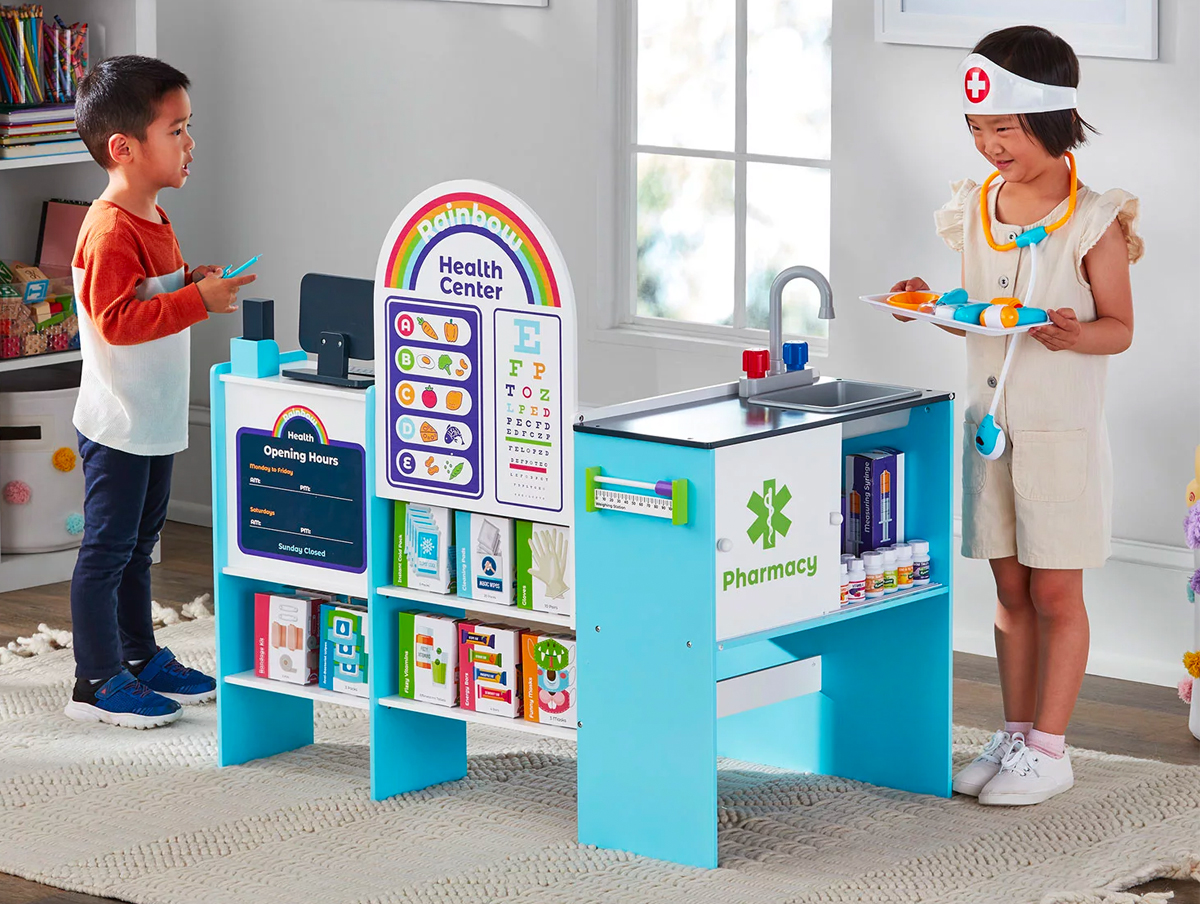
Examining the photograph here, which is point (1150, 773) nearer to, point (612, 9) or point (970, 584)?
point (970, 584)

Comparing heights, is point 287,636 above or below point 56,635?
above

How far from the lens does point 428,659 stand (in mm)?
3072

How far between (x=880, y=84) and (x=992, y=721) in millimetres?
1356

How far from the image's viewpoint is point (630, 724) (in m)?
2.84

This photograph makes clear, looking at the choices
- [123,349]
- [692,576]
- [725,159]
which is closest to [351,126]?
[725,159]

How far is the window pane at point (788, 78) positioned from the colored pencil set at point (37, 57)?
5.33ft

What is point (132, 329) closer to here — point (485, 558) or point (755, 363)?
point (485, 558)

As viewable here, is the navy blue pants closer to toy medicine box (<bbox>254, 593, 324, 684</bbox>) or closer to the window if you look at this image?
toy medicine box (<bbox>254, 593, 324, 684</bbox>)

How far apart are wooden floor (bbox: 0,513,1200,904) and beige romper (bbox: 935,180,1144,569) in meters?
0.53

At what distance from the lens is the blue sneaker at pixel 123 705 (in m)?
3.54

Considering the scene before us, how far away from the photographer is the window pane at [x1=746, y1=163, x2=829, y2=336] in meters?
4.31

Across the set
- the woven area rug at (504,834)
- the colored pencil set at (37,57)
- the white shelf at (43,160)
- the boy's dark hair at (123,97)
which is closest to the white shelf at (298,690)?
the woven area rug at (504,834)

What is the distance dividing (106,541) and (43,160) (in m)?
1.42

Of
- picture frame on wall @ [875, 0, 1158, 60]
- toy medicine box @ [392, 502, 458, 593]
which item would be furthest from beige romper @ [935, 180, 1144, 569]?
toy medicine box @ [392, 502, 458, 593]
